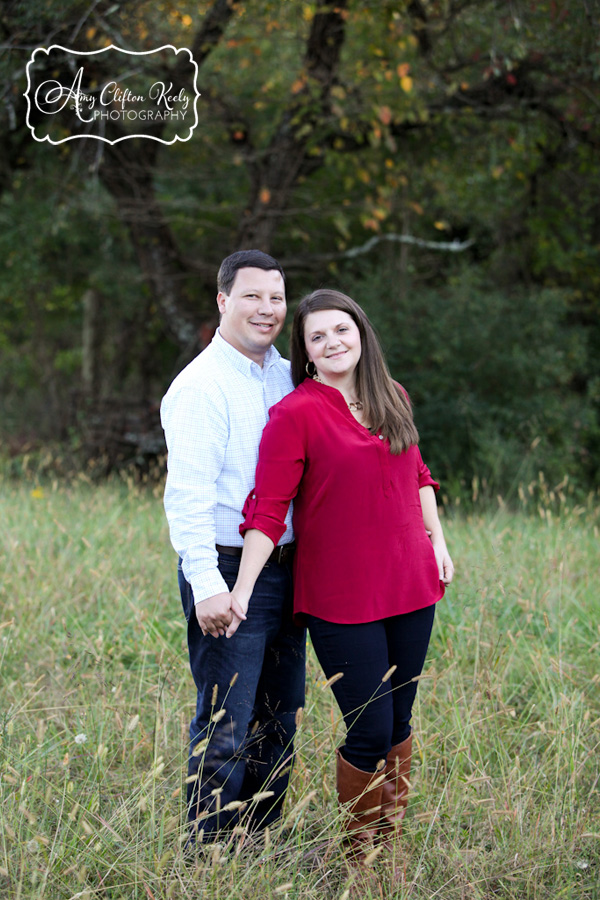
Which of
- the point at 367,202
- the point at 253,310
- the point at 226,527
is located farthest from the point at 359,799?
the point at 367,202

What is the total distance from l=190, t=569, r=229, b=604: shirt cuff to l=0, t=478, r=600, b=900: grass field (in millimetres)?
376

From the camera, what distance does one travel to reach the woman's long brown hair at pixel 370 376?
93.3 inches

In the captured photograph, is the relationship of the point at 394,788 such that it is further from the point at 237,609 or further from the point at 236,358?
the point at 236,358

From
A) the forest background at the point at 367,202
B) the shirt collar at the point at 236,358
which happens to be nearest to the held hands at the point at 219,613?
the shirt collar at the point at 236,358

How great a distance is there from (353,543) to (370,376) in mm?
529

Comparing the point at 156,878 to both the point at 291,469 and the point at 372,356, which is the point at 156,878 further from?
the point at 372,356

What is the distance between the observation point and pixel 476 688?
10.4 feet

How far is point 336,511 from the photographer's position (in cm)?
228

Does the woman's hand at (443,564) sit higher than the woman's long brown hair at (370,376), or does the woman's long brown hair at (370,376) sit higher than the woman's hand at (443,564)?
the woman's long brown hair at (370,376)

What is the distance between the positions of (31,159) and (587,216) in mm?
7406

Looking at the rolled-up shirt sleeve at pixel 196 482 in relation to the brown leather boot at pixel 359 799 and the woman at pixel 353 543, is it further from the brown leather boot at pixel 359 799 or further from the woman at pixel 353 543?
the brown leather boot at pixel 359 799

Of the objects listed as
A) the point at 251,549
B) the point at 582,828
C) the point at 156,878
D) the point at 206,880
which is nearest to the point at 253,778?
the point at 206,880

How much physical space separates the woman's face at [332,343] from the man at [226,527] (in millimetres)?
120

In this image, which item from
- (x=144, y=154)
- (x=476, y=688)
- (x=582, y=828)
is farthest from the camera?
(x=144, y=154)
